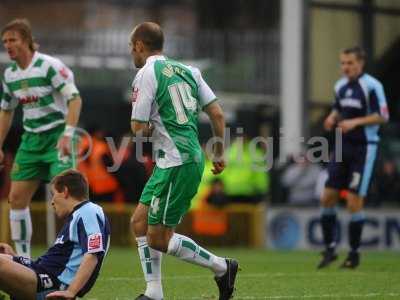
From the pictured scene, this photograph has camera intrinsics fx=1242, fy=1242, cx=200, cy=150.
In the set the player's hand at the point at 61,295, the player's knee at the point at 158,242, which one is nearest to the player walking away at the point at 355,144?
the player's knee at the point at 158,242

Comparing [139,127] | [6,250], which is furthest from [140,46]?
[6,250]

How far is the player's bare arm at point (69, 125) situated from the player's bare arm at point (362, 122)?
288cm

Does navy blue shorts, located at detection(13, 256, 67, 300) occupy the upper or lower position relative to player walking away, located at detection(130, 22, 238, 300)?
lower

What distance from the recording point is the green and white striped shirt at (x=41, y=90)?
11883 millimetres

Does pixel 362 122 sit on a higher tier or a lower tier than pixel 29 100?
lower

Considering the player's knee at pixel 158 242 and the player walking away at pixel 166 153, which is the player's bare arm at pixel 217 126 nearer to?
the player walking away at pixel 166 153

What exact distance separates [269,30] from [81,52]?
505cm

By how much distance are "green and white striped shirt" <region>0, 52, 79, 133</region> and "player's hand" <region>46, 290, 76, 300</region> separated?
419 cm

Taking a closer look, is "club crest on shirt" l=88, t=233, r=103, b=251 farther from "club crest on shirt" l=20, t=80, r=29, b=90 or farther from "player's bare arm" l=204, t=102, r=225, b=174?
"club crest on shirt" l=20, t=80, r=29, b=90

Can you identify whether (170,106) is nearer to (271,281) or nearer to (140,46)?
(140,46)

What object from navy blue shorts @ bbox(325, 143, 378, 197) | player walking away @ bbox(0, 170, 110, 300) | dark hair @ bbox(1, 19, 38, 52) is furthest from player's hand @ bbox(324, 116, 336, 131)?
player walking away @ bbox(0, 170, 110, 300)

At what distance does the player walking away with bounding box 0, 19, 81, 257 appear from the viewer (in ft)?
38.9

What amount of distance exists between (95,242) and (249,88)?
1658cm

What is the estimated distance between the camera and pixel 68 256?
8.35 m
